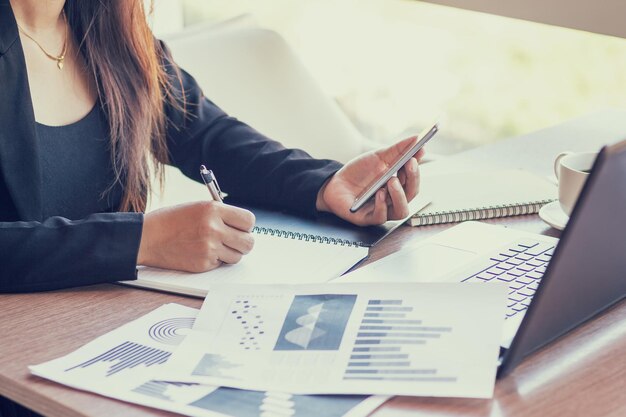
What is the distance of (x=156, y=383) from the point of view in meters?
0.83

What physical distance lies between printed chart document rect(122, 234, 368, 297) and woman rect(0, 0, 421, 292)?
0.05 feet

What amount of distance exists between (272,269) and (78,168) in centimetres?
46

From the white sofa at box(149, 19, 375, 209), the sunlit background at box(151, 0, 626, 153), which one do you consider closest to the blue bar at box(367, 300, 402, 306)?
the white sofa at box(149, 19, 375, 209)

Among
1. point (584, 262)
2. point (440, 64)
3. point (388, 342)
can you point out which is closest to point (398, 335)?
point (388, 342)

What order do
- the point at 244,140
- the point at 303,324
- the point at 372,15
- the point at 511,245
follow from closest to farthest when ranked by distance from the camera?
1. the point at 303,324
2. the point at 511,245
3. the point at 244,140
4. the point at 372,15

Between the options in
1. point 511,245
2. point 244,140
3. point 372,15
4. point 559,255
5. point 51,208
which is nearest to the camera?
point 559,255

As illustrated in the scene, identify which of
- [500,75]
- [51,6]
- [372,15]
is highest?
[51,6]

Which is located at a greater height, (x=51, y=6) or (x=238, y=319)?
(x=51, y=6)

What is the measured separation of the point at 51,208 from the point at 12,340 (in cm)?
46

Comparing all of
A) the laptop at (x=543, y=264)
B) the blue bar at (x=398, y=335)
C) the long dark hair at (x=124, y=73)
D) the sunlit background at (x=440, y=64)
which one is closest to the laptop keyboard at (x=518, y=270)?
the laptop at (x=543, y=264)

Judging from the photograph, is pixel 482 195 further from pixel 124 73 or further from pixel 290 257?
pixel 124 73

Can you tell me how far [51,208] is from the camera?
53.6 inches

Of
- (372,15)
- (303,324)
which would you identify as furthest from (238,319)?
(372,15)

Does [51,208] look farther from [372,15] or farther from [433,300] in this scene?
[372,15]
